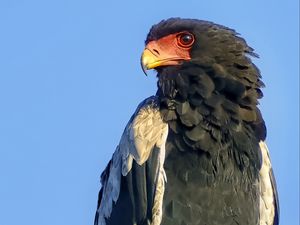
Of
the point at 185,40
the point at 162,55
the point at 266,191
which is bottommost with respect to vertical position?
the point at 266,191

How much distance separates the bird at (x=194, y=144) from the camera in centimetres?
1034

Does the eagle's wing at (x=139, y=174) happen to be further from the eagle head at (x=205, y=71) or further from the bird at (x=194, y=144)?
the eagle head at (x=205, y=71)

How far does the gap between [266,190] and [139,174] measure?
4.92 ft

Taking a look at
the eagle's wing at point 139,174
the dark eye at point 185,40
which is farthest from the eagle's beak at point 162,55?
the eagle's wing at point 139,174

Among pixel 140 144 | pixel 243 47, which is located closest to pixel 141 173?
pixel 140 144

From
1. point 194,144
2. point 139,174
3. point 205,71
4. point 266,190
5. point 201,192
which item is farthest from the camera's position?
point 266,190

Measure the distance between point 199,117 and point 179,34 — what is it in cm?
118

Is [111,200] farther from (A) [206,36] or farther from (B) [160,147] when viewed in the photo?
(A) [206,36]

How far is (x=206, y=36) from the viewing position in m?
11.2

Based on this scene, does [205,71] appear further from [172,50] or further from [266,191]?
[266,191]

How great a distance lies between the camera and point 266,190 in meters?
11.1

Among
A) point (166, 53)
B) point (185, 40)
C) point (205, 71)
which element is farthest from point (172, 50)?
point (205, 71)

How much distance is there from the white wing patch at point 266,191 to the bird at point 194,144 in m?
0.01

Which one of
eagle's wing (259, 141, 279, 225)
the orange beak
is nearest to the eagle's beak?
the orange beak
